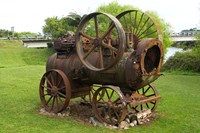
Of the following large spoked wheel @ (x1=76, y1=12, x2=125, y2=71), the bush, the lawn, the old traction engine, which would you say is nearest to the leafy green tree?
the bush

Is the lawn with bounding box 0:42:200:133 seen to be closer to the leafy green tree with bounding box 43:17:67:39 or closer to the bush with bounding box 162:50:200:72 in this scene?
the bush with bounding box 162:50:200:72

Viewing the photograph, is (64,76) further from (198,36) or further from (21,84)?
(198,36)

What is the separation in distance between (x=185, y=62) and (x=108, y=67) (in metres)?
18.3

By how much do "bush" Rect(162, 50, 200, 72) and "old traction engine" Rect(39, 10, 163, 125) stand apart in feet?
52.5

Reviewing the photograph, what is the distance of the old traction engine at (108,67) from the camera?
7.73m

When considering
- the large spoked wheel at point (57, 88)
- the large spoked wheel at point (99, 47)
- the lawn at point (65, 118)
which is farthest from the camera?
the large spoked wheel at point (57, 88)

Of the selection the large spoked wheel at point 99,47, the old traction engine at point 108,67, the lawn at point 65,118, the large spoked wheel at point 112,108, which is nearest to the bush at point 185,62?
the lawn at point 65,118

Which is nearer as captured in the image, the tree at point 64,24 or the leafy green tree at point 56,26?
the tree at point 64,24

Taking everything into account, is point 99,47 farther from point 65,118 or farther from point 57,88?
point 65,118

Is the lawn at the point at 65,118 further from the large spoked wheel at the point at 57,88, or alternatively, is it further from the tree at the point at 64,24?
the tree at the point at 64,24

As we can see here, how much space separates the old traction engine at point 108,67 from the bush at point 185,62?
630 inches

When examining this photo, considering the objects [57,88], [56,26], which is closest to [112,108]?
[57,88]

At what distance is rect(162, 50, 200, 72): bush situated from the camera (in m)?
23.9

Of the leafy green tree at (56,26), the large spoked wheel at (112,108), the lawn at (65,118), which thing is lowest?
the lawn at (65,118)
